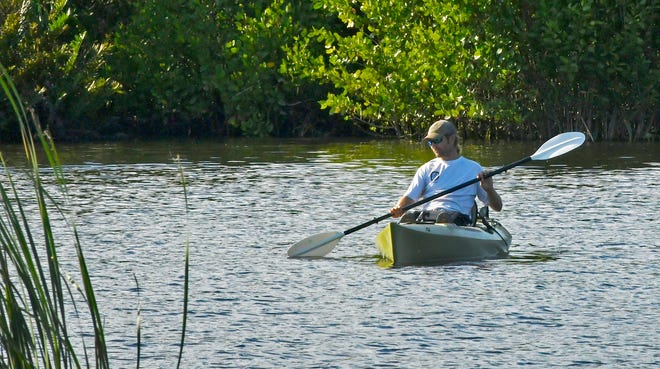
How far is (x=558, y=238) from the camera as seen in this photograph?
12688 mm

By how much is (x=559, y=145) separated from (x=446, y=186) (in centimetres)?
196

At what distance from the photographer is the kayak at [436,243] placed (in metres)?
11.0

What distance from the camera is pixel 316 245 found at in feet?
38.2

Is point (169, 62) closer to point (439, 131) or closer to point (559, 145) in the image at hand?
point (559, 145)

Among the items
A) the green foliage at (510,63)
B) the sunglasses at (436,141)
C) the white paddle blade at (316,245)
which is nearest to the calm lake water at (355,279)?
the white paddle blade at (316,245)

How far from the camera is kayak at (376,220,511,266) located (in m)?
11.0

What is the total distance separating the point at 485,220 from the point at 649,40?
15.5 m

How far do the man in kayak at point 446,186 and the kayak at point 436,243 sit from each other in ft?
1.22

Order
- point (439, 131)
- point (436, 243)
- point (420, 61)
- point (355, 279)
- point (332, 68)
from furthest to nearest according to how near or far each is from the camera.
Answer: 1. point (332, 68)
2. point (420, 61)
3. point (439, 131)
4. point (436, 243)
5. point (355, 279)

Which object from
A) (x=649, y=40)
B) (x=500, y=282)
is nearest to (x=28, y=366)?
(x=500, y=282)

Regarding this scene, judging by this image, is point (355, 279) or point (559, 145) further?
point (559, 145)

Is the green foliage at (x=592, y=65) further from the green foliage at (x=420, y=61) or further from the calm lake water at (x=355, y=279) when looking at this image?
the calm lake water at (x=355, y=279)

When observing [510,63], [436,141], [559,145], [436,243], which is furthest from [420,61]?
[436,243]

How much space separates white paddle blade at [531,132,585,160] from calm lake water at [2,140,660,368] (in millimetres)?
720
